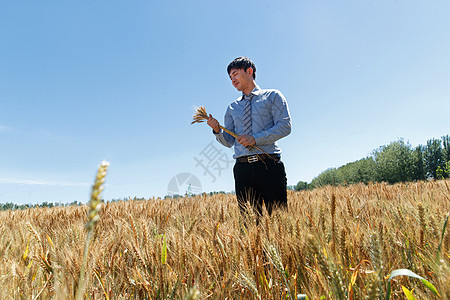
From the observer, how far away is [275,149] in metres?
3.00

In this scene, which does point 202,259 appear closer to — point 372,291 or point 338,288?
point 338,288

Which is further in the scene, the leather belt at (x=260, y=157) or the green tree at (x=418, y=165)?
the green tree at (x=418, y=165)

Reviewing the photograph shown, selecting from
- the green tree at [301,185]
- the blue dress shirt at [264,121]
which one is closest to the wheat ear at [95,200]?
the blue dress shirt at [264,121]

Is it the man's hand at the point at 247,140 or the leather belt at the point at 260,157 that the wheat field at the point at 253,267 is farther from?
the leather belt at the point at 260,157

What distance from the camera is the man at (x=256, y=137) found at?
112 inches

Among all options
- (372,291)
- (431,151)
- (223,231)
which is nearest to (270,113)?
(223,231)

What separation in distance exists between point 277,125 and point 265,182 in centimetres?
65

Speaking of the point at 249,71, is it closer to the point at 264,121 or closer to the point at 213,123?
the point at 264,121

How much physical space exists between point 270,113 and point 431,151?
177 feet

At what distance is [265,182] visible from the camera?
294cm

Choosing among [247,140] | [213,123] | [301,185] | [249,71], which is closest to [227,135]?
[213,123]

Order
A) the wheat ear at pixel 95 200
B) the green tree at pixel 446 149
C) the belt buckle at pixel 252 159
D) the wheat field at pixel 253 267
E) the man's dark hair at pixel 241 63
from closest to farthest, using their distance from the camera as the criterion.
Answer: the wheat ear at pixel 95 200
the wheat field at pixel 253 267
the belt buckle at pixel 252 159
the man's dark hair at pixel 241 63
the green tree at pixel 446 149

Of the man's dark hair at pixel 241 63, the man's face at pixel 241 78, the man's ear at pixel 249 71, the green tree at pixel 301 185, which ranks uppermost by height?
the man's dark hair at pixel 241 63

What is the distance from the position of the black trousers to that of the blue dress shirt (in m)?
0.16
